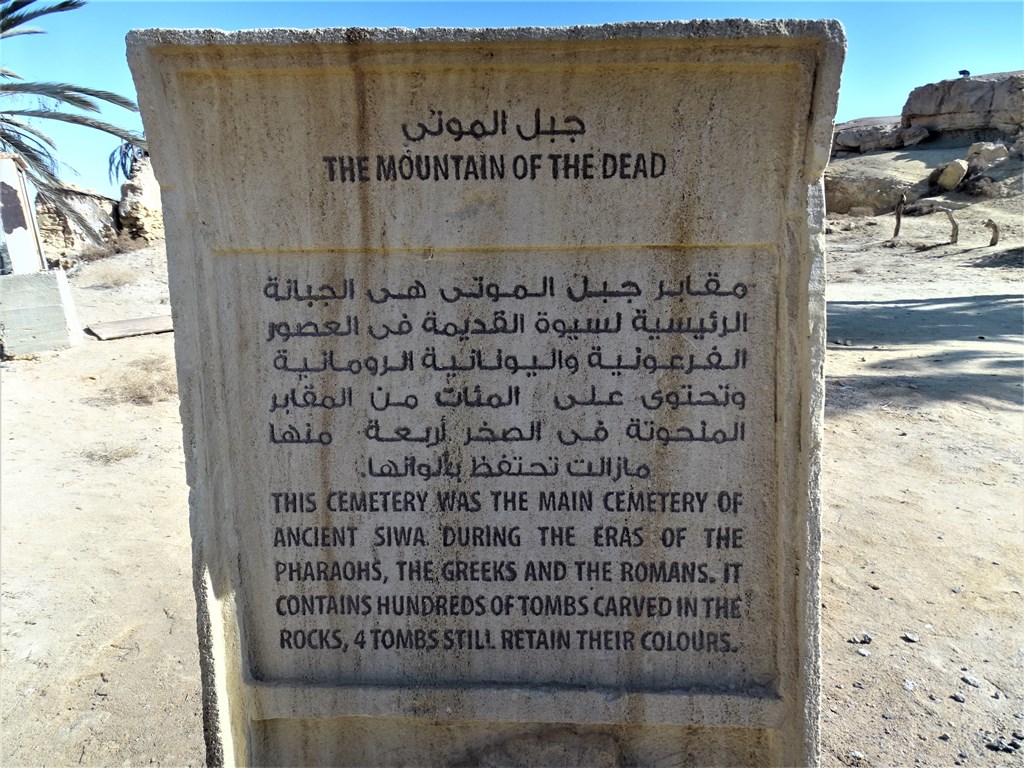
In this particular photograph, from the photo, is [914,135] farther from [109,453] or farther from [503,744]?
[503,744]

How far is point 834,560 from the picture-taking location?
370cm

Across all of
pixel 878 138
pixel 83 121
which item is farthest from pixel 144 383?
pixel 878 138

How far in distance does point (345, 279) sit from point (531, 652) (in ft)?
3.80

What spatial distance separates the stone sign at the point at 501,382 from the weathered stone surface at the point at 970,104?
1110 inches

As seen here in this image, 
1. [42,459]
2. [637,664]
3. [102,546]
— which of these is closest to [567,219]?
[637,664]

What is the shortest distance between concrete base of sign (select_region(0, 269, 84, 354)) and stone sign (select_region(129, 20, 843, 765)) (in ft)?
24.9

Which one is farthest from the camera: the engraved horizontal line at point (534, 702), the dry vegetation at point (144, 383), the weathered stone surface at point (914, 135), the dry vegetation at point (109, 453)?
the weathered stone surface at point (914, 135)

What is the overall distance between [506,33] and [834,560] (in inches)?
117

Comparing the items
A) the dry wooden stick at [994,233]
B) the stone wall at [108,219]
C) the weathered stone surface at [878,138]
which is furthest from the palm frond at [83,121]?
the weathered stone surface at [878,138]

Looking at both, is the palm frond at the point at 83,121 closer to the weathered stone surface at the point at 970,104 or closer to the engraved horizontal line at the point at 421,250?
the engraved horizontal line at the point at 421,250

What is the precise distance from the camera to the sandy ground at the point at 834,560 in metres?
2.67

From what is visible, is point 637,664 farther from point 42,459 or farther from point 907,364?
point 907,364

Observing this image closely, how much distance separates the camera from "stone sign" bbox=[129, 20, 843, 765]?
6.23ft

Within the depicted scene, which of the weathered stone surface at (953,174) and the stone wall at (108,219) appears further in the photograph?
the weathered stone surface at (953,174)
